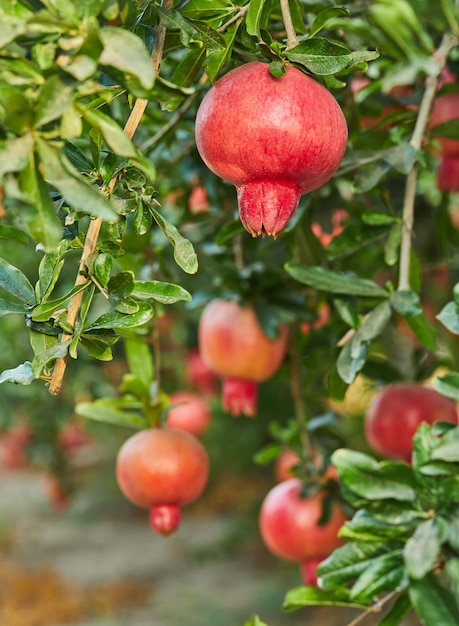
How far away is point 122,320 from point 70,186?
0.49 ft

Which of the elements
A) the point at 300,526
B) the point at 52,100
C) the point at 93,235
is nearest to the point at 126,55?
the point at 52,100

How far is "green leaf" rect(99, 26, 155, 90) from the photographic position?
0.40 meters

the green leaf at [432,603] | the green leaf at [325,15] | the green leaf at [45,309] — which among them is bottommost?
the green leaf at [432,603]

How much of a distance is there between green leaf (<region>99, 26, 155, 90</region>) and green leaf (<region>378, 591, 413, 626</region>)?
0.42 m

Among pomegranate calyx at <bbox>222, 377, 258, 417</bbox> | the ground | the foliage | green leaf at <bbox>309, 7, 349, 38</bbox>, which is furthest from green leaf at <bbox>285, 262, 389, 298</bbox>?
the ground

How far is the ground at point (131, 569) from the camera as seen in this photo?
3436 millimetres

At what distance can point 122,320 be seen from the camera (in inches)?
21.1

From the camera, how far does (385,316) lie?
2.45 ft

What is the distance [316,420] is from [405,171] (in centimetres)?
54

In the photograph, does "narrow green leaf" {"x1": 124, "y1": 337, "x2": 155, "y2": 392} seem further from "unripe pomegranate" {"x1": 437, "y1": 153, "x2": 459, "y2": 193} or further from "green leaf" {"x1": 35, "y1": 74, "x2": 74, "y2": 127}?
"green leaf" {"x1": 35, "y1": 74, "x2": 74, "y2": 127}

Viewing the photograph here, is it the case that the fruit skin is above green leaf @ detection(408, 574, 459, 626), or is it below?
below

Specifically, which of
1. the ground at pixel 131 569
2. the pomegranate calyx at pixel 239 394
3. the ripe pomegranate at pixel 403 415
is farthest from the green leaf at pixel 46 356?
the ground at pixel 131 569

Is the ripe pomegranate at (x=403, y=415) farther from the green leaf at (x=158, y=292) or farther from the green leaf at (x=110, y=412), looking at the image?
the green leaf at (x=158, y=292)

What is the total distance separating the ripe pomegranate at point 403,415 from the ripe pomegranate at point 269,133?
565mm
